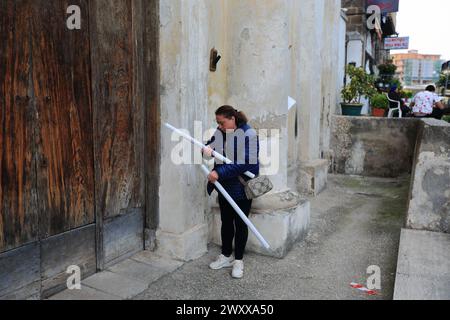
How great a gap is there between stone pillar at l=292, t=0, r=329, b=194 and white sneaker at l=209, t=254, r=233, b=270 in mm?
3067

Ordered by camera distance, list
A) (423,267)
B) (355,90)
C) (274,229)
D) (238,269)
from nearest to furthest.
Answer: (423,267)
(238,269)
(274,229)
(355,90)

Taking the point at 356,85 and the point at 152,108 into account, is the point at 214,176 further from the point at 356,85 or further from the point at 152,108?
the point at 356,85

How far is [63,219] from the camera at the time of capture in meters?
3.35

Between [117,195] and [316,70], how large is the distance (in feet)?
14.0

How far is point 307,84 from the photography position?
6.84 m

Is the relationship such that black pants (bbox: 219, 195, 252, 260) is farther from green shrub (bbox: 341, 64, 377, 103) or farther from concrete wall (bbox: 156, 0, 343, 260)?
green shrub (bbox: 341, 64, 377, 103)

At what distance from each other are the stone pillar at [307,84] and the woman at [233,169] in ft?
9.90

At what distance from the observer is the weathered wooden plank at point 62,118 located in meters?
3.10

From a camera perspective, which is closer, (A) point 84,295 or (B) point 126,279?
(A) point 84,295

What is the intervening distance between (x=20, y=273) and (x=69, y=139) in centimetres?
102

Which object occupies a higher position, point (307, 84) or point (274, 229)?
point (307, 84)

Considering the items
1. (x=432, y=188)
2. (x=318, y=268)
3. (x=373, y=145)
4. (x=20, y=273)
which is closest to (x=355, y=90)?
(x=373, y=145)
